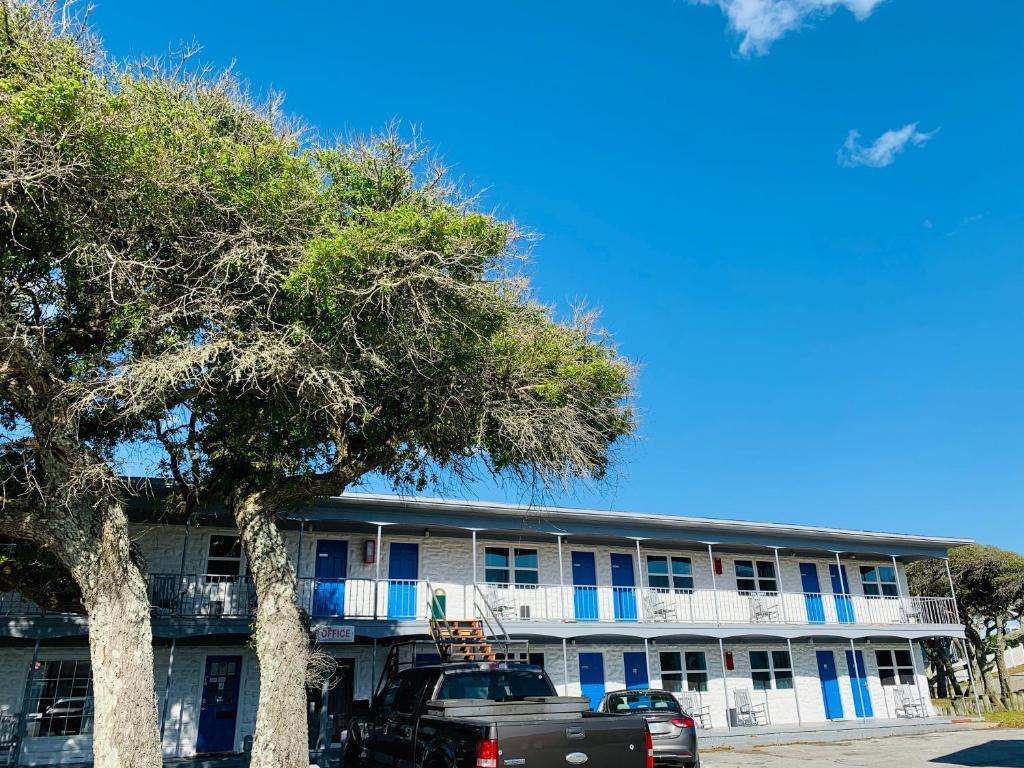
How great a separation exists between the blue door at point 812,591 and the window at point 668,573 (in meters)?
4.23

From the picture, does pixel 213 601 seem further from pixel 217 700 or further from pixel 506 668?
pixel 506 668

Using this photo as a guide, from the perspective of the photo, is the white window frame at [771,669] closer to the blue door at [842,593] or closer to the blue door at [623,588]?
the blue door at [842,593]

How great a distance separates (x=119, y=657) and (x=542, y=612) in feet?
40.6

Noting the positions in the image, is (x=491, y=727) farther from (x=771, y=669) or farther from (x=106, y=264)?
(x=771, y=669)

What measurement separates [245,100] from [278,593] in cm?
829

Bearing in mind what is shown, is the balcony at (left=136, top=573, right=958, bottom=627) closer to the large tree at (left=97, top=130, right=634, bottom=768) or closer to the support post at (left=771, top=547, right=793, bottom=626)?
the support post at (left=771, top=547, right=793, bottom=626)

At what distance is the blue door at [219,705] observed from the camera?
1733 centimetres

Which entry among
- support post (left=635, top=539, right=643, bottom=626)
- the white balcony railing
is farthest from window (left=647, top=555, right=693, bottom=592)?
support post (left=635, top=539, right=643, bottom=626)

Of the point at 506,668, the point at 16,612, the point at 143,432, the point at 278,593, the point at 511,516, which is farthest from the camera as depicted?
the point at 511,516

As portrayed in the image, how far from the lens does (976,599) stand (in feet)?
109

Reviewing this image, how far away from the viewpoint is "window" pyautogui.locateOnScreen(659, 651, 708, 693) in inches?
872

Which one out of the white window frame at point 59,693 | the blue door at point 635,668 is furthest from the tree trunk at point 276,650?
the blue door at point 635,668

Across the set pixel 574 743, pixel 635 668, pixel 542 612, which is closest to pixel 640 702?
pixel 542 612

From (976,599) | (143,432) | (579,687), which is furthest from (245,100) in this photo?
(976,599)
